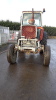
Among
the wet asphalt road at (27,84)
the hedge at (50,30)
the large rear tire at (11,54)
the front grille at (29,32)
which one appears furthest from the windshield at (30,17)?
the hedge at (50,30)

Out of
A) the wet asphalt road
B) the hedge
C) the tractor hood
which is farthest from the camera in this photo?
the hedge

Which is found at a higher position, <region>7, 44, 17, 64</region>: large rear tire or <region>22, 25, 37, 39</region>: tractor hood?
<region>22, 25, 37, 39</region>: tractor hood

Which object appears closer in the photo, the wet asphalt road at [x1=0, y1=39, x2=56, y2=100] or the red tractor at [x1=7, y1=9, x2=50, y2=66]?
the wet asphalt road at [x1=0, y1=39, x2=56, y2=100]

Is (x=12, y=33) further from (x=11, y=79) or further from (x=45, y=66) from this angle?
(x=11, y=79)

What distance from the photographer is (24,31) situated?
23.7 ft

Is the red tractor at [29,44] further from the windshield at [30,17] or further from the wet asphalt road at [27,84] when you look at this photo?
the wet asphalt road at [27,84]

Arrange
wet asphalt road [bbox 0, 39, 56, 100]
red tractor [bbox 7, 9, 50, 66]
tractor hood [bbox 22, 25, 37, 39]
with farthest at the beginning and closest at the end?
tractor hood [bbox 22, 25, 37, 39] → red tractor [bbox 7, 9, 50, 66] → wet asphalt road [bbox 0, 39, 56, 100]

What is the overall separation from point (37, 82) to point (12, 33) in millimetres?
16266

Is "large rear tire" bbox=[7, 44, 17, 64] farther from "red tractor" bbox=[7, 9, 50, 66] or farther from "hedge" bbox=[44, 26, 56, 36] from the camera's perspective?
"hedge" bbox=[44, 26, 56, 36]

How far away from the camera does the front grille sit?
711 cm

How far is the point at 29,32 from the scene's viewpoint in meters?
7.17

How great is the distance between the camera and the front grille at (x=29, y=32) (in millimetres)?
7109

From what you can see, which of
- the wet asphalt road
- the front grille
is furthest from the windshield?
the wet asphalt road

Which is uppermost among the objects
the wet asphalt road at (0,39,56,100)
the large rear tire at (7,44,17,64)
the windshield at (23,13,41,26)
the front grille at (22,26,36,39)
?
the windshield at (23,13,41,26)
